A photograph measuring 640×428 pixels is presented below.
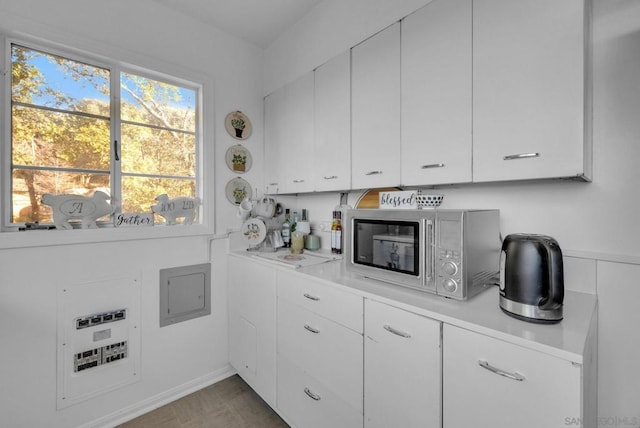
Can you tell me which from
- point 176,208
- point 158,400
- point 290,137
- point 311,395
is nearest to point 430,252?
point 311,395

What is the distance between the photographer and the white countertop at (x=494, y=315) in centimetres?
73

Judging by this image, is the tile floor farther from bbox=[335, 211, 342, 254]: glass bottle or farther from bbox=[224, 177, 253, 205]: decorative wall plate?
bbox=[224, 177, 253, 205]: decorative wall plate

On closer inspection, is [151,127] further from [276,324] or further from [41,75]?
[276,324]

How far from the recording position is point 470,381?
0.86m

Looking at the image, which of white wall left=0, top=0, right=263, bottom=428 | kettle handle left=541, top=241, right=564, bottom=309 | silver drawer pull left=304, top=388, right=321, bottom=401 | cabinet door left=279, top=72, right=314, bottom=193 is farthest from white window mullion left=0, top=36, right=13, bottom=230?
kettle handle left=541, top=241, right=564, bottom=309

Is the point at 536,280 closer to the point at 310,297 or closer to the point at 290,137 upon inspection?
the point at 310,297

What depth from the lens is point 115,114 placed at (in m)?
1.80

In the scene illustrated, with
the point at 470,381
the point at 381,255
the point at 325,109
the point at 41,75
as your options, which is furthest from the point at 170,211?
the point at 470,381

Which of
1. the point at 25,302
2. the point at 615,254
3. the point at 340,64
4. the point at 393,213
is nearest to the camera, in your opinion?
the point at 615,254

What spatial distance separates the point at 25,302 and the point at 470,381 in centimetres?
218

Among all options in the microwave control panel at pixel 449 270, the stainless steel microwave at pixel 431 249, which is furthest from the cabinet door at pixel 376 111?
the microwave control panel at pixel 449 270

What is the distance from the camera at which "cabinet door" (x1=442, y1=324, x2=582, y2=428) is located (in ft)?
2.28

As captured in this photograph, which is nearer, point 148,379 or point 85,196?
point 85,196

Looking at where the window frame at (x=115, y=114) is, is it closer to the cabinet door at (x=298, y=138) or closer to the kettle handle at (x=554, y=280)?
the cabinet door at (x=298, y=138)
